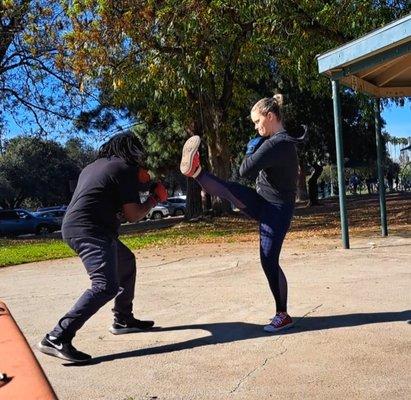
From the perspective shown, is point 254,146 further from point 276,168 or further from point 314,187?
point 314,187

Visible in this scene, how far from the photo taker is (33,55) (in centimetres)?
2120

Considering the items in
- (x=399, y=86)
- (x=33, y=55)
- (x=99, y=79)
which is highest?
(x=33, y=55)

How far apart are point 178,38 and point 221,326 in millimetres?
10644

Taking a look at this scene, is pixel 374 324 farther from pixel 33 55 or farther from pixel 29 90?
pixel 29 90

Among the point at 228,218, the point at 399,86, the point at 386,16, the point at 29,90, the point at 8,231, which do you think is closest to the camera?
the point at 399,86

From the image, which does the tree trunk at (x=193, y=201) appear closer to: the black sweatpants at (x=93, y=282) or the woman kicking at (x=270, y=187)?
the woman kicking at (x=270, y=187)

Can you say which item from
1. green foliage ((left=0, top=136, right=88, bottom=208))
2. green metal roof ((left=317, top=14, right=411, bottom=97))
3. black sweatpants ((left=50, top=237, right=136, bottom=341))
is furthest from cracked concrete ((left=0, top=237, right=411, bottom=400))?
green foliage ((left=0, top=136, right=88, bottom=208))

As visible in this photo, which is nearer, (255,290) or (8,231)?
(255,290)

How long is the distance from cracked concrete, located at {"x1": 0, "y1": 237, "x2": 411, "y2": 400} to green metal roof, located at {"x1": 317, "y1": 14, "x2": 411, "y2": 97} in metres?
2.82

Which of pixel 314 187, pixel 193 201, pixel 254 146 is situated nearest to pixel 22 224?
pixel 193 201

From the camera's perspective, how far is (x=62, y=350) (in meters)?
4.32

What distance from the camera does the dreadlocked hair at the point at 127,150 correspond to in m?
4.61

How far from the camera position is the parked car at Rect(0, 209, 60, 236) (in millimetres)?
31938

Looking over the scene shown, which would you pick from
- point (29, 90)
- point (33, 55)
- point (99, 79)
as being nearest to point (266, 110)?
point (99, 79)
